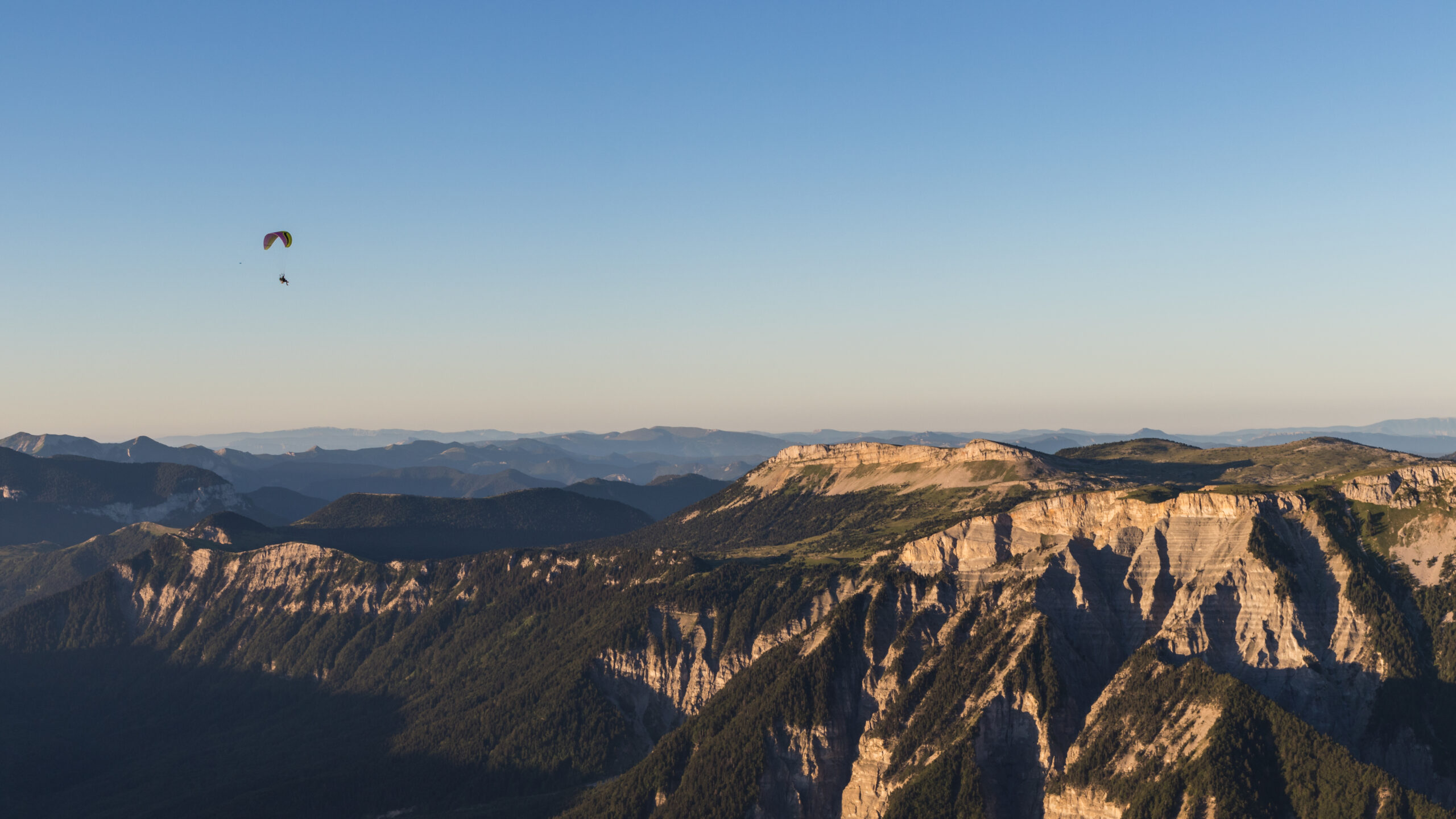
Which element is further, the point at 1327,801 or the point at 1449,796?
the point at 1449,796

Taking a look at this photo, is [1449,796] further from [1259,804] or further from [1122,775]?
[1122,775]

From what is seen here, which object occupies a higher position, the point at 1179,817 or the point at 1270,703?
the point at 1270,703

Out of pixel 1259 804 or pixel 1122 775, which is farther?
pixel 1122 775

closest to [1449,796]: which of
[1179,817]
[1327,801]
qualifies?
[1327,801]

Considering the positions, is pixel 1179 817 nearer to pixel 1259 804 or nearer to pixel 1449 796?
pixel 1259 804

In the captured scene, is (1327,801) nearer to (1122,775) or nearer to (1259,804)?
(1259,804)

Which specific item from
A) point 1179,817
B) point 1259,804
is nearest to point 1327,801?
point 1259,804

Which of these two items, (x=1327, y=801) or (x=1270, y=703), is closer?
(x=1327, y=801)
